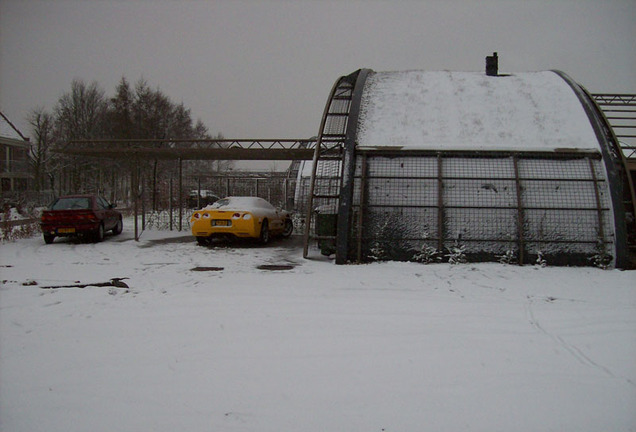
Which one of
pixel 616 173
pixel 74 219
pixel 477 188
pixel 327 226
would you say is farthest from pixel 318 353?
pixel 74 219

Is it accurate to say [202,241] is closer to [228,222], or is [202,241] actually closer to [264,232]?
[228,222]

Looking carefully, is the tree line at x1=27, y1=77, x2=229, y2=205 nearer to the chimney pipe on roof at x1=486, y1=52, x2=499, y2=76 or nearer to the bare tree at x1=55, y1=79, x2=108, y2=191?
the bare tree at x1=55, y1=79, x2=108, y2=191

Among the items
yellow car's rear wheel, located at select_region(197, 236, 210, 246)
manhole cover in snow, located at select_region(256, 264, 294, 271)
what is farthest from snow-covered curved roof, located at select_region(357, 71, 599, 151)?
yellow car's rear wheel, located at select_region(197, 236, 210, 246)

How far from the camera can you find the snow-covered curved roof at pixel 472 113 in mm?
10242

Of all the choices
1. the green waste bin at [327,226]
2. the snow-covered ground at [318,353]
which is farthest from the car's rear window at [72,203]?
the green waste bin at [327,226]

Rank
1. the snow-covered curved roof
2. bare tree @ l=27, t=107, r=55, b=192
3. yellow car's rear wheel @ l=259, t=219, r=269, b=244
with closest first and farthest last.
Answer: the snow-covered curved roof
yellow car's rear wheel @ l=259, t=219, r=269, b=244
bare tree @ l=27, t=107, r=55, b=192

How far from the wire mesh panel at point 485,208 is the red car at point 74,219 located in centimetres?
849

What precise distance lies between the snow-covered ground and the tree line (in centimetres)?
4079

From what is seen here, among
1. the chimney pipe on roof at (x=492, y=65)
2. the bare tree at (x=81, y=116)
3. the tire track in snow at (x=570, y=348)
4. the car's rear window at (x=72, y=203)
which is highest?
the bare tree at (x=81, y=116)

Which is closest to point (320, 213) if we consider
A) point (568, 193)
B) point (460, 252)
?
point (460, 252)

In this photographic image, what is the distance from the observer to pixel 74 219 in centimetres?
1278

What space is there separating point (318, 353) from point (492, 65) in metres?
12.5

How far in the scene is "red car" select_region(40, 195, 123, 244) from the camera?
12.6 metres

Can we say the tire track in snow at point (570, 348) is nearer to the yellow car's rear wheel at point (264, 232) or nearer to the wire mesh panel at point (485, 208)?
the wire mesh panel at point (485, 208)
